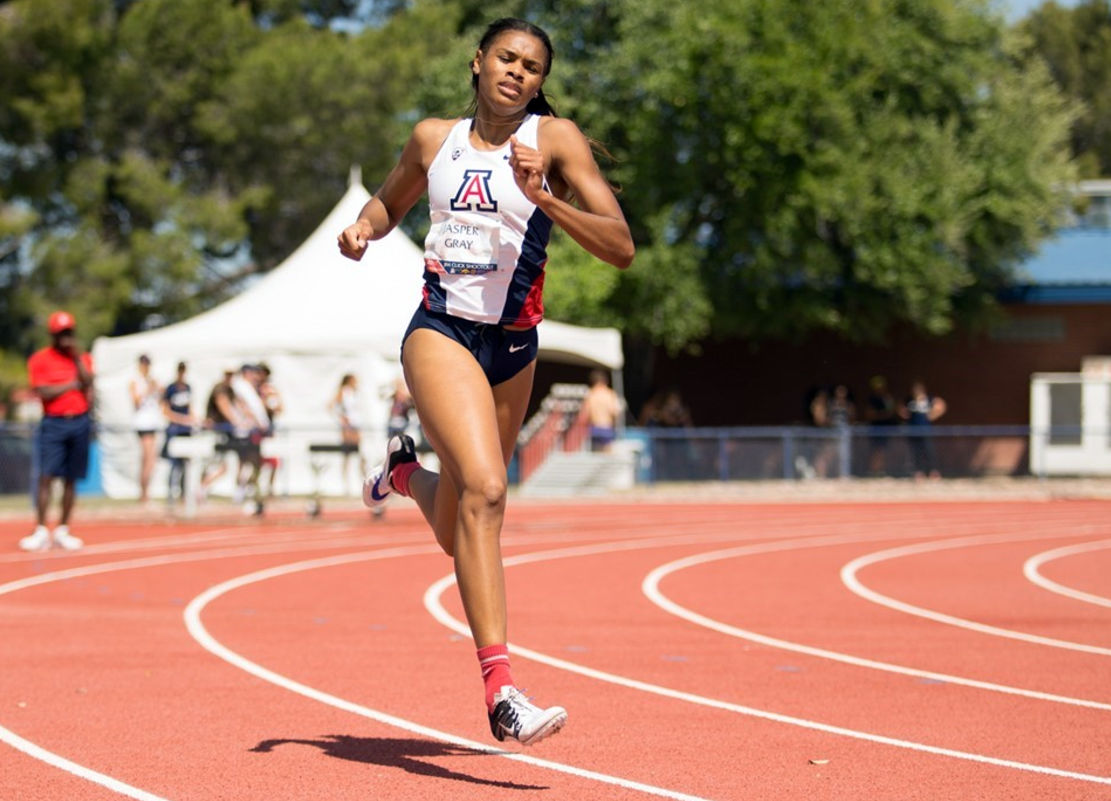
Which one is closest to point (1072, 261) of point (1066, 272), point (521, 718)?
point (1066, 272)

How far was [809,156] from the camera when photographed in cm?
3069

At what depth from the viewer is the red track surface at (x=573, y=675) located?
511 centimetres

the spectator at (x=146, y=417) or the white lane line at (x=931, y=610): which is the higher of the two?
the spectator at (x=146, y=417)

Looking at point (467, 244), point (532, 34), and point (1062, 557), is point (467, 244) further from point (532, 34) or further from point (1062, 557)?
point (1062, 557)

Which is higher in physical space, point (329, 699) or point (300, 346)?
point (300, 346)

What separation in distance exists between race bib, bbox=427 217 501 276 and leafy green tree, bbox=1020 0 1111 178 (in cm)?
5812

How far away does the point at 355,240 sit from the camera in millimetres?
5266

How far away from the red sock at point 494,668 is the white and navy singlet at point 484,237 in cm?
100

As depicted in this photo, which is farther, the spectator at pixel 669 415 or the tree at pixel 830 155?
the tree at pixel 830 155

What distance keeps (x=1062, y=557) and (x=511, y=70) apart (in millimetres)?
10654

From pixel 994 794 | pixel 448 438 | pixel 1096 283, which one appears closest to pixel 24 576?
pixel 448 438

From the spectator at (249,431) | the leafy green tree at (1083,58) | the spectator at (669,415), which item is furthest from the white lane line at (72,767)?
the leafy green tree at (1083,58)

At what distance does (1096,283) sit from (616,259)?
3112 cm

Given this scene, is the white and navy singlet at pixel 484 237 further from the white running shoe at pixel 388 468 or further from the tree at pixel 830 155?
the tree at pixel 830 155
